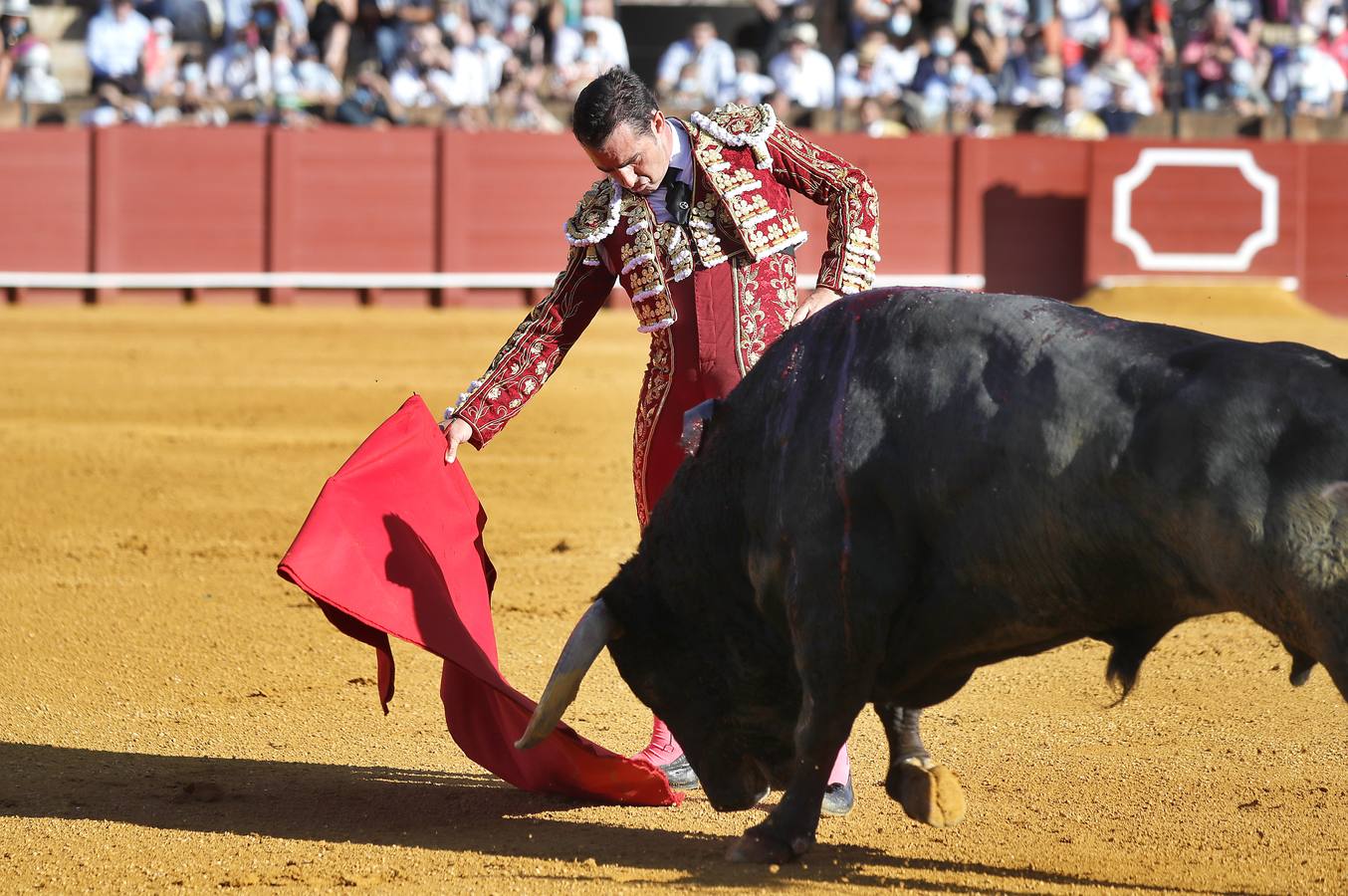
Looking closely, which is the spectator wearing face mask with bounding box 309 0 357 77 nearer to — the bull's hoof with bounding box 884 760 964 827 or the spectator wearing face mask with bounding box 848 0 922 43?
the spectator wearing face mask with bounding box 848 0 922 43

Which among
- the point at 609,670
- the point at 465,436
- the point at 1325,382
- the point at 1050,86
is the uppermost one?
the point at 1050,86

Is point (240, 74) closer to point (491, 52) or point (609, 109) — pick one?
point (491, 52)

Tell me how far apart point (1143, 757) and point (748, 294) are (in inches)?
47.0

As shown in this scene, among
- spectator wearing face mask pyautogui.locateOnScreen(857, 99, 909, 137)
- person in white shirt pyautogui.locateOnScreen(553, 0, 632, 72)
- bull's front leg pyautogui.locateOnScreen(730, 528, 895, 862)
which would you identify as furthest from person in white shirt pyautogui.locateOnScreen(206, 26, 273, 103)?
bull's front leg pyautogui.locateOnScreen(730, 528, 895, 862)

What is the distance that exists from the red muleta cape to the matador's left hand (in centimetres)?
80

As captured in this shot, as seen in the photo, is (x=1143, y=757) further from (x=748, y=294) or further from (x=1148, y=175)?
(x=1148, y=175)

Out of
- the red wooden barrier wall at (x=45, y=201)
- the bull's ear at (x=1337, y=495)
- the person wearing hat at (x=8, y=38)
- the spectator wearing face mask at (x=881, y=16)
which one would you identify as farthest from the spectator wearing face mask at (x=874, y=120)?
the bull's ear at (x=1337, y=495)

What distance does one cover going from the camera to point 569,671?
2848mm

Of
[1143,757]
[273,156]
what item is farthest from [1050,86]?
[1143,757]

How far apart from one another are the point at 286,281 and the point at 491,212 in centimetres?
145

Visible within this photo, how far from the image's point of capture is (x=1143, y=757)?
3424mm

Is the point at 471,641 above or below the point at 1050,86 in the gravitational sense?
below

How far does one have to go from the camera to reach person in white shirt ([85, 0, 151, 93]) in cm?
1167

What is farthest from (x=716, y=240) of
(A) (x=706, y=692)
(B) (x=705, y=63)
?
(B) (x=705, y=63)
